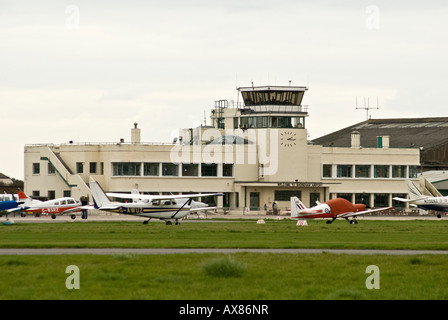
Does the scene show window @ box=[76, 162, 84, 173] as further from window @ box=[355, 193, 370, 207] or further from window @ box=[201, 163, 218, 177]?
window @ box=[355, 193, 370, 207]

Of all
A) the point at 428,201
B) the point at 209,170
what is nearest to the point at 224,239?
the point at 428,201

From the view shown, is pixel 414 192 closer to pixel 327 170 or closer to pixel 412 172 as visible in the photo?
pixel 327 170

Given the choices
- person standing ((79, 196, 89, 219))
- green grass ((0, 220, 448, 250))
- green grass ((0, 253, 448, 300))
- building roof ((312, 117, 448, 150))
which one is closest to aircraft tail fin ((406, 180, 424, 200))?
building roof ((312, 117, 448, 150))

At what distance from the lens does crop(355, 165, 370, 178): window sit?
114 meters

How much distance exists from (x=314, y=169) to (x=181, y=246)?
240ft

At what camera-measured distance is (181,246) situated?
39969 millimetres

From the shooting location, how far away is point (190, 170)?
106000mm

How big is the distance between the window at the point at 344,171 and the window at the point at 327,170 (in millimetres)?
1190

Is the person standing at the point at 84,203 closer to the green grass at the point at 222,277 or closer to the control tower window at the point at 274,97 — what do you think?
the control tower window at the point at 274,97

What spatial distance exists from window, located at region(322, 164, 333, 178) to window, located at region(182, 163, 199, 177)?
1691 cm

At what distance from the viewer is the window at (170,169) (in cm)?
10462

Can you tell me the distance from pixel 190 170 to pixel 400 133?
49.5 m

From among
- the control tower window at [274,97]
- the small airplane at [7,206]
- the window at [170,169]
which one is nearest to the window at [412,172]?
the control tower window at [274,97]
